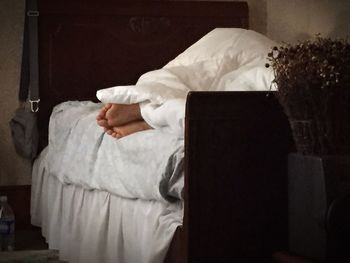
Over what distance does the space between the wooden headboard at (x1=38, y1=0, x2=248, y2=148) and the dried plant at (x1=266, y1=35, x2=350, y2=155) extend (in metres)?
1.59

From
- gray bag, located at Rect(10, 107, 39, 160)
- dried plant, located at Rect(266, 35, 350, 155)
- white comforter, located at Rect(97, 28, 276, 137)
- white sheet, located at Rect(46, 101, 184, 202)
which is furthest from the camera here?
gray bag, located at Rect(10, 107, 39, 160)

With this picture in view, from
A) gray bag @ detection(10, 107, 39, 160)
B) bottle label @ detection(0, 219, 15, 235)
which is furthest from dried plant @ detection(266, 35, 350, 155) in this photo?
gray bag @ detection(10, 107, 39, 160)

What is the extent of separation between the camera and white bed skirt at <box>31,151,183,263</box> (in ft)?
5.32

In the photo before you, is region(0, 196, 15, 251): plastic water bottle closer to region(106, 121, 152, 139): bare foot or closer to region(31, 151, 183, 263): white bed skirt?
region(31, 151, 183, 263): white bed skirt

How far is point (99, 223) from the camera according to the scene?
78.7 inches

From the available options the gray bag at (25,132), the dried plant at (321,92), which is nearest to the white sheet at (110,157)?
the gray bag at (25,132)

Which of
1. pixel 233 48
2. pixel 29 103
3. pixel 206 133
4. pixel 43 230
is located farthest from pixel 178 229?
pixel 29 103

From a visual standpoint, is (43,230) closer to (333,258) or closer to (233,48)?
(233,48)

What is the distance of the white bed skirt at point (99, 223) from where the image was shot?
1621 mm

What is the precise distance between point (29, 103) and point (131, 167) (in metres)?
1.26

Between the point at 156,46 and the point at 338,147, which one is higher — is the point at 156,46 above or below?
above

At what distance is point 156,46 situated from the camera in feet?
9.91

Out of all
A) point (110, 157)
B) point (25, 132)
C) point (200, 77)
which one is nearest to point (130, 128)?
point (110, 157)

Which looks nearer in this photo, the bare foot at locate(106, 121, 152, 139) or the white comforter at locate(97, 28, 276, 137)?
the white comforter at locate(97, 28, 276, 137)
